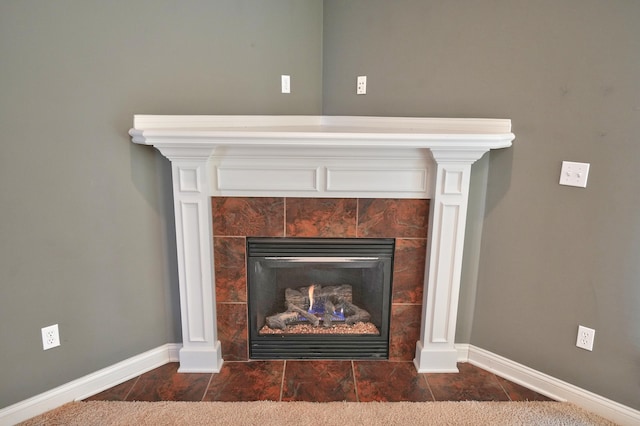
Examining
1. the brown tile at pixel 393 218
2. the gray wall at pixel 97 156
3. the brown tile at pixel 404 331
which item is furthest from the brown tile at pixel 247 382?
the brown tile at pixel 393 218

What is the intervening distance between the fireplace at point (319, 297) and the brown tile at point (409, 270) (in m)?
0.04

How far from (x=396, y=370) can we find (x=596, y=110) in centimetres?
160

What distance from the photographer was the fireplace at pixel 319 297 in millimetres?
2182

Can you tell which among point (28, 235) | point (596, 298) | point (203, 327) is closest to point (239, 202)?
point (203, 327)

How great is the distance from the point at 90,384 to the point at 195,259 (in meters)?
0.79

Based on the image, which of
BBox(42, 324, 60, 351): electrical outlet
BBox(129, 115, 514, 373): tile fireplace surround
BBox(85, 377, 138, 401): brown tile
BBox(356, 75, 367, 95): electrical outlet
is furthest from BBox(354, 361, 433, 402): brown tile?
BBox(356, 75, 367, 95): electrical outlet

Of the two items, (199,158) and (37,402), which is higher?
(199,158)

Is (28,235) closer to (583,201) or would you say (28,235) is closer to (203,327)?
(203,327)

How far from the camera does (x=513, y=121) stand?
6.50 ft

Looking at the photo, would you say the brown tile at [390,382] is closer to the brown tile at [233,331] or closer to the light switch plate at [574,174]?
the brown tile at [233,331]

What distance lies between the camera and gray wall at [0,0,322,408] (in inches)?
66.0

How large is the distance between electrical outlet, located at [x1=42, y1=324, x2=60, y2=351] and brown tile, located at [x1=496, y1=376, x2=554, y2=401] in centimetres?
222

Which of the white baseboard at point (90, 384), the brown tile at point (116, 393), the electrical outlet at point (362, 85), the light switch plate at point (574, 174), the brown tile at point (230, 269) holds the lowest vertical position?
the brown tile at point (116, 393)

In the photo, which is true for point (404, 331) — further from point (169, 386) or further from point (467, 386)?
point (169, 386)
